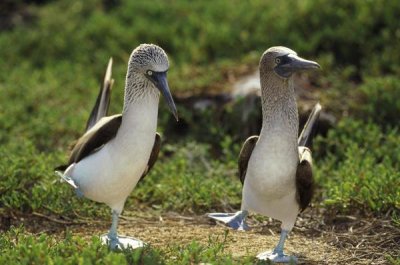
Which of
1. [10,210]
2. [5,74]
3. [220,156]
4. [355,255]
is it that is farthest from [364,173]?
[5,74]

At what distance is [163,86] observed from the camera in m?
5.18

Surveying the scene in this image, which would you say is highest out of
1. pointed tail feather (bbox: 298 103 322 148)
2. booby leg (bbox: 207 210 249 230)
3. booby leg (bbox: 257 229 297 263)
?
pointed tail feather (bbox: 298 103 322 148)

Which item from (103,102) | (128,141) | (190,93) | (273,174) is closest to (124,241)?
(128,141)

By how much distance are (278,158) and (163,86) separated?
864 millimetres

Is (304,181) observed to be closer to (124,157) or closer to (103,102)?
(124,157)

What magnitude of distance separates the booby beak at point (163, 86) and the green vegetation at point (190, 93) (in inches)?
35.3

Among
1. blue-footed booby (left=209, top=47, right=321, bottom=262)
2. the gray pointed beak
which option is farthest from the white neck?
the gray pointed beak

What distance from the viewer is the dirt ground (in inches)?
211

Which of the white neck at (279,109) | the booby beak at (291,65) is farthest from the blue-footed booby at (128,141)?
the booby beak at (291,65)

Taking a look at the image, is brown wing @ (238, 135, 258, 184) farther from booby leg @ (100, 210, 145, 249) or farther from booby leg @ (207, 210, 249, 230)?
booby leg @ (100, 210, 145, 249)

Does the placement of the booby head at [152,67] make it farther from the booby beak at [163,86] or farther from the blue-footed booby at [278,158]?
the blue-footed booby at [278,158]

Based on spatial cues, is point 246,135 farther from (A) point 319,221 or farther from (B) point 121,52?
(B) point 121,52

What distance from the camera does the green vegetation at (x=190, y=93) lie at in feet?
19.9

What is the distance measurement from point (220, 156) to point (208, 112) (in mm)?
531
